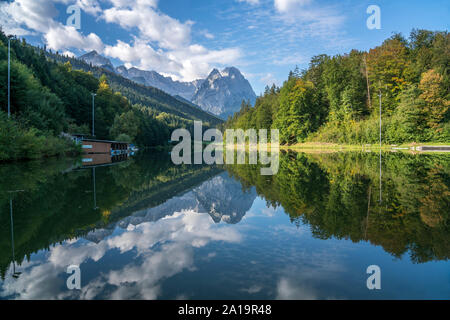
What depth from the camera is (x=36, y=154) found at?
76.5 feet

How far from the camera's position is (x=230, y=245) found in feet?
14.1

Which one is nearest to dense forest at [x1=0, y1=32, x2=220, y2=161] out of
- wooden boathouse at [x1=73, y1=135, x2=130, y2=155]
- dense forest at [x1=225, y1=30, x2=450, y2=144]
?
wooden boathouse at [x1=73, y1=135, x2=130, y2=155]

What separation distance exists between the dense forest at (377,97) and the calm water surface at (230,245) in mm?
34313

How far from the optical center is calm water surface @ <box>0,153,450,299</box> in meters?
2.87

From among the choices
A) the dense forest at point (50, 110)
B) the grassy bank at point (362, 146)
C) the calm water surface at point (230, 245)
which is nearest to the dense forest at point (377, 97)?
the grassy bank at point (362, 146)

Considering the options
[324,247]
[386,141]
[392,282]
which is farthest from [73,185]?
[386,141]

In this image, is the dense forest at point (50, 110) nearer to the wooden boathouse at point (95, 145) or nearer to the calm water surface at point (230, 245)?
the wooden boathouse at point (95, 145)

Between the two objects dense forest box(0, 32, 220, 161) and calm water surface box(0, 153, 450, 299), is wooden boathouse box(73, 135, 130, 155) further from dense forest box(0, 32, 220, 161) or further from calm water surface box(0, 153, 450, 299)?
calm water surface box(0, 153, 450, 299)

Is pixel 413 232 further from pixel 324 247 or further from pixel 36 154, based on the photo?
pixel 36 154

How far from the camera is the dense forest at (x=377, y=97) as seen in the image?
35.0 meters

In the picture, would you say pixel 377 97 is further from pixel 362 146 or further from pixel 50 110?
pixel 50 110

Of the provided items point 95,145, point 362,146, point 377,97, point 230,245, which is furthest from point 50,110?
point 377,97

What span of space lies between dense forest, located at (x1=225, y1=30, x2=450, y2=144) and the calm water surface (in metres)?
34.3
